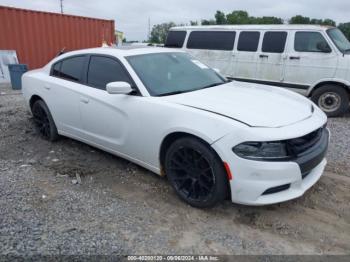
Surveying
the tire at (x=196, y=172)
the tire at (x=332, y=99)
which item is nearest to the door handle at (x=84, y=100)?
the tire at (x=196, y=172)

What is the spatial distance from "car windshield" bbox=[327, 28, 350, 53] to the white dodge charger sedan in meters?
3.90

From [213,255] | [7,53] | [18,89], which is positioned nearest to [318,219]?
[213,255]

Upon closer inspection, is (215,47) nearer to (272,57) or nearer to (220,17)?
(272,57)

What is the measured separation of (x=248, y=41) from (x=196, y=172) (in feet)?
18.5

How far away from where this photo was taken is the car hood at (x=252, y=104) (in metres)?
2.96

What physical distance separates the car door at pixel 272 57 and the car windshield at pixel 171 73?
3.68 meters

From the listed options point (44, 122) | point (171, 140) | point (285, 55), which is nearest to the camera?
point (171, 140)

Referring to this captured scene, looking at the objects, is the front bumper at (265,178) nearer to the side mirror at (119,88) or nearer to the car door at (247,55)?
the side mirror at (119,88)

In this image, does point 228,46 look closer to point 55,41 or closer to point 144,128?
point 144,128

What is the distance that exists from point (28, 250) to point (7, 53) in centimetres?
996

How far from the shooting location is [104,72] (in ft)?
13.6

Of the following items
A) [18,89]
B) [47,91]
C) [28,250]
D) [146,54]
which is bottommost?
[18,89]

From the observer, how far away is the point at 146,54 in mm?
4121

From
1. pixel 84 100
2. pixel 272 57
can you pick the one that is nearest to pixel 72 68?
pixel 84 100
